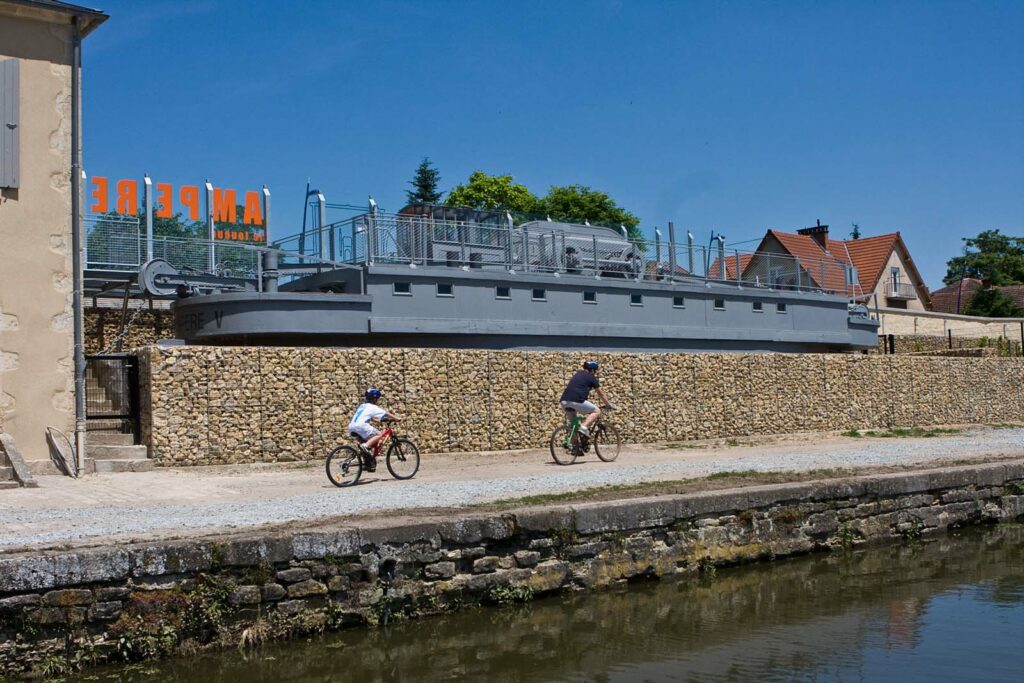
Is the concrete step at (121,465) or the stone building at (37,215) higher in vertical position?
the stone building at (37,215)

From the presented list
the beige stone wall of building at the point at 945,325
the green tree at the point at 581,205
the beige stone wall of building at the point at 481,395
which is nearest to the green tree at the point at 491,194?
the green tree at the point at 581,205

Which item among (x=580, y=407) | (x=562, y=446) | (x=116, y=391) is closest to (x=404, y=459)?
(x=580, y=407)

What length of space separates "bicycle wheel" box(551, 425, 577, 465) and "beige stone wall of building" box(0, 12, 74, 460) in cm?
767

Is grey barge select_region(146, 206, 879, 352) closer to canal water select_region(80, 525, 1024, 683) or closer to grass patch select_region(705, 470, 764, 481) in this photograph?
grass patch select_region(705, 470, 764, 481)

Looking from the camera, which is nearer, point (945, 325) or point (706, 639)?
point (706, 639)

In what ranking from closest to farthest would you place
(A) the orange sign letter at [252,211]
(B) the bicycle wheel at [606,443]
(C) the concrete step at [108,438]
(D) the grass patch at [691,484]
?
(D) the grass patch at [691,484] < (C) the concrete step at [108,438] < (B) the bicycle wheel at [606,443] < (A) the orange sign letter at [252,211]

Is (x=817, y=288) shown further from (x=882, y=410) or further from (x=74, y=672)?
(x=74, y=672)

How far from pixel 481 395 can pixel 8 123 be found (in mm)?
9501

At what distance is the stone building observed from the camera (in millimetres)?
15703

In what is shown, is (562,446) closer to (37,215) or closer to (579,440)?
(579,440)

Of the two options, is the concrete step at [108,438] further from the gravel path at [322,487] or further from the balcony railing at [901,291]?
the balcony railing at [901,291]

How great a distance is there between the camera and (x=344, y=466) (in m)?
14.4

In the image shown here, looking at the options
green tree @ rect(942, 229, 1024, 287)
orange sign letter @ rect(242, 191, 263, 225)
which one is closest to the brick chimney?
green tree @ rect(942, 229, 1024, 287)

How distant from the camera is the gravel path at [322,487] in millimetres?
10047
